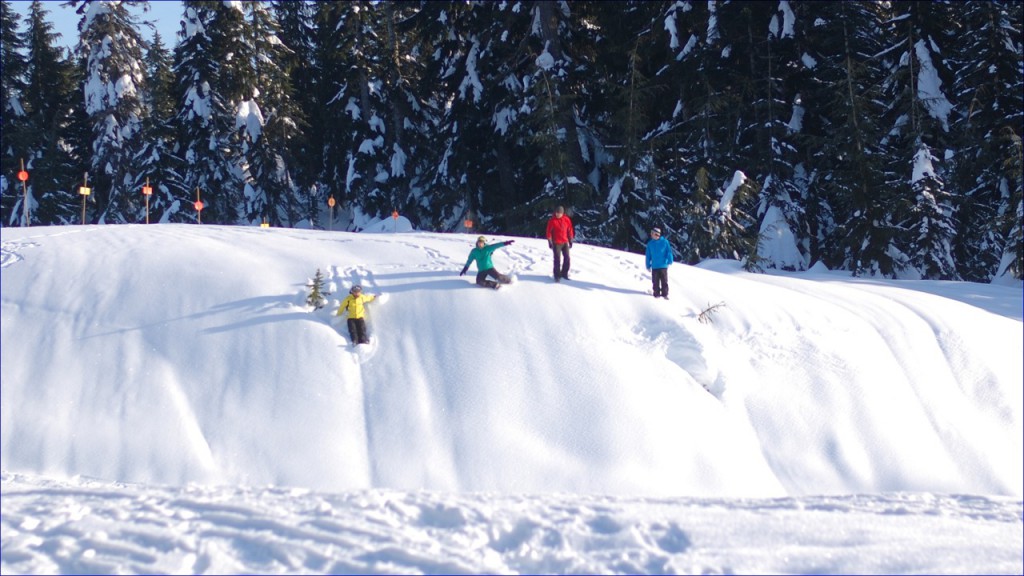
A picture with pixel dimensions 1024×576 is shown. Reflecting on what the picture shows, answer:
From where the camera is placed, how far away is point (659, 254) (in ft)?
39.9

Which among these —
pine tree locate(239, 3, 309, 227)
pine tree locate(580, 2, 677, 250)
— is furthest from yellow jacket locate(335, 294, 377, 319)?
pine tree locate(239, 3, 309, 227)

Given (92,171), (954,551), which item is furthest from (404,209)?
(954,551)

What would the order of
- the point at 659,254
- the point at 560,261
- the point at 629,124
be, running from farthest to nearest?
the point at 629,124, the point at 560,261, the point at 659,254

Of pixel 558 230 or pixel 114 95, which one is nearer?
pixel 558 230

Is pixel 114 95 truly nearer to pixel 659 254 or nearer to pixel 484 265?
pixel 484 265

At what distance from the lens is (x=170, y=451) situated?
29.7 ft

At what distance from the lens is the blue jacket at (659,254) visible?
12141 millimetres

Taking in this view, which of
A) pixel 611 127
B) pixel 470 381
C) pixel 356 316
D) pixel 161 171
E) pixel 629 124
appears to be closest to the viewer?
pixel 470 381

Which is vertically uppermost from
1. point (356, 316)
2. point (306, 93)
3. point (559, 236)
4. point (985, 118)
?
point (306, 93)

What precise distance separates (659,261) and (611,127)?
1141 cm

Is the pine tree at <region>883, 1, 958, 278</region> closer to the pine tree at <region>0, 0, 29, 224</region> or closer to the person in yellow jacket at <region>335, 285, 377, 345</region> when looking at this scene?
the person in yellow jacket at <region>335, 285, 377, 345</region>

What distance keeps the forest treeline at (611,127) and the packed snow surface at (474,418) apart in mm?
5716

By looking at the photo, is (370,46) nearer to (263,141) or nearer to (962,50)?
(263,141)

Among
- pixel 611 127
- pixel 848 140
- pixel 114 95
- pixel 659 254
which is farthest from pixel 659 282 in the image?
pixel 114 95
